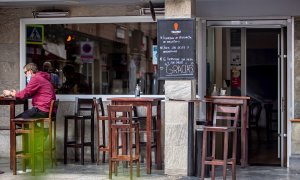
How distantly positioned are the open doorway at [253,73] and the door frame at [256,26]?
13cm

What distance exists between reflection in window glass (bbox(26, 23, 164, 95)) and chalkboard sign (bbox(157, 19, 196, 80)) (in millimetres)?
1554

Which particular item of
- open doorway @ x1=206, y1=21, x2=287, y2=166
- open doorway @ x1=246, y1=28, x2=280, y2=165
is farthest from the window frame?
open doorway @ x1=246, y1=28, x2=280, y2=165

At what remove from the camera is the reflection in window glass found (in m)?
9.18

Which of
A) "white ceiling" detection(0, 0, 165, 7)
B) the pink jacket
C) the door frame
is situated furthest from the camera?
"white ceiling" detection(0, 0, 165, 7)

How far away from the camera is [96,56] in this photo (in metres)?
9.41

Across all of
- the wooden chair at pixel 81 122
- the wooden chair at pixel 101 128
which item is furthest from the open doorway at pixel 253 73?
the wooden chair at pixel 81 122

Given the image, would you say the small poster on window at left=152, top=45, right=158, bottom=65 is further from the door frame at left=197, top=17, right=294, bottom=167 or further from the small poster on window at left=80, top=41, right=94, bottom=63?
the small poster on window at left=80, top=41, right=94, bottom=63

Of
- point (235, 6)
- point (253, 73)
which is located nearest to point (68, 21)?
point (235, 6)

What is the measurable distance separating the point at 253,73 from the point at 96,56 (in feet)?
8.87

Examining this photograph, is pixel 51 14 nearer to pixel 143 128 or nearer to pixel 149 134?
pixel 143 128

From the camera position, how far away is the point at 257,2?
8.51 meters

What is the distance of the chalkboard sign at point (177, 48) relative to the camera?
24.3 feet

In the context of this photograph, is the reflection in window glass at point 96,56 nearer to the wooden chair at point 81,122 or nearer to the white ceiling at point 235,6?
the wooden chair at point 81,122

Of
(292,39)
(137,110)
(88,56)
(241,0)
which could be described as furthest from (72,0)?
(292,39)
